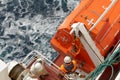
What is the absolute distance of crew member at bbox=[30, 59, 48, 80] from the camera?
21.9ft

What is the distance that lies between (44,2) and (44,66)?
8.50 m

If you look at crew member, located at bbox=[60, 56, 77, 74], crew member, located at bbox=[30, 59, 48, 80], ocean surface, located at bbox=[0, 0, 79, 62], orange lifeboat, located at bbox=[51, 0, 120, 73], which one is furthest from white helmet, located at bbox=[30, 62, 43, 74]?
ocean surface, located at bbox=[0, 0, 79, 62]

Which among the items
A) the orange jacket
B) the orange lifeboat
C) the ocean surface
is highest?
the orange lifeboat

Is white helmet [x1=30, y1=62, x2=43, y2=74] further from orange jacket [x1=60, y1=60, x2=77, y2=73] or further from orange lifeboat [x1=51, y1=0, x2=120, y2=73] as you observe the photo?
A: orange lifeboat [x1=51, y1=0, x2=120, y2=73]

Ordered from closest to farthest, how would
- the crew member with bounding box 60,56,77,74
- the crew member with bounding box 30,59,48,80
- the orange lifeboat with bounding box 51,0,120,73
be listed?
the crew member with bounding box 30,59,48,80 < the crew member with bounding box 60,56,77,74 < the orange lifeboat with bounding box 51,0,120,73

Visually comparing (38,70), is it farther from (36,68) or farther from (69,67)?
(69,67)

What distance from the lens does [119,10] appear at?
340 inches

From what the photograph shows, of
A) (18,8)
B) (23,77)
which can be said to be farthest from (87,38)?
(18,8)

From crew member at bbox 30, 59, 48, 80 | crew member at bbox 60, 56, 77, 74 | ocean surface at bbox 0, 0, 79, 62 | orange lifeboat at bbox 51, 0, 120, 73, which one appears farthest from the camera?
ocean surface at bbox 0, 0, 79, 62

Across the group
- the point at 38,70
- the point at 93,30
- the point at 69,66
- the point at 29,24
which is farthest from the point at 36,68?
the point at 29,24

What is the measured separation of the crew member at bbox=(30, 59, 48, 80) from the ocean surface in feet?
19.0

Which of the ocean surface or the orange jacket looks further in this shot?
the ocean surface

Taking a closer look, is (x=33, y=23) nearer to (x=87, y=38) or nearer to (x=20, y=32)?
(x=20, y=32)

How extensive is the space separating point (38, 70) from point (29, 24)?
780cm
